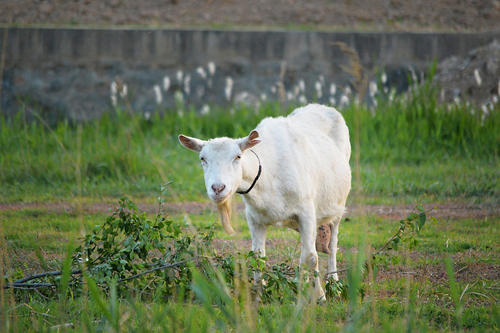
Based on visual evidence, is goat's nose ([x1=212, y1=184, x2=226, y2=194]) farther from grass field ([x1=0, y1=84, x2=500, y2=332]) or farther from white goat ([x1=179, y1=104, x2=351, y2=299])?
grass field ([x1=0, y1=84, x2=500, y2=332])

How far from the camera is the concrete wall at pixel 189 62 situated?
420 inches

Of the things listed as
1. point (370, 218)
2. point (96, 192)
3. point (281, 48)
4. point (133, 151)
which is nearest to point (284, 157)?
point (370, 218)

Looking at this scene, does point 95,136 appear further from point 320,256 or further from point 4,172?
point 320,256

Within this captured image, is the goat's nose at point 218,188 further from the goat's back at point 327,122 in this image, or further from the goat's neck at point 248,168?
the goat's back at point 327,122

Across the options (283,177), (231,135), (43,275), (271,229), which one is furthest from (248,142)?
(231,135)

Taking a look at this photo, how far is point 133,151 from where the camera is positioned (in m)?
8.54

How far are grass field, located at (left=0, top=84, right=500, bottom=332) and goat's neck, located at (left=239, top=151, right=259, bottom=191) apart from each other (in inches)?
14.0

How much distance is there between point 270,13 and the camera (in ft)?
44.3

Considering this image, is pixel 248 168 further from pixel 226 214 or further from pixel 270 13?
pixel 270 13

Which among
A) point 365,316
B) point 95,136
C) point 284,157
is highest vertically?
point 95,136

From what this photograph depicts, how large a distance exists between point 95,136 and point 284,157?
5.41 meters

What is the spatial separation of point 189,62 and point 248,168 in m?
7.05

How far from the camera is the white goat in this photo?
411 centimetres

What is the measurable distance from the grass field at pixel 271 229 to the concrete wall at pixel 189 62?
0.69 m
